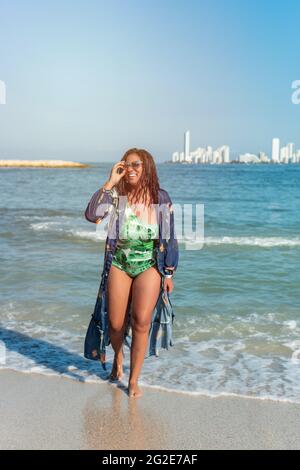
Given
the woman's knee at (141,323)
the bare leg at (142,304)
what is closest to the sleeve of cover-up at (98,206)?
the bare leg at (142,304)

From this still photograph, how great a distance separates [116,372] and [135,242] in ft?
4.08

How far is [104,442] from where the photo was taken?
12.6ft

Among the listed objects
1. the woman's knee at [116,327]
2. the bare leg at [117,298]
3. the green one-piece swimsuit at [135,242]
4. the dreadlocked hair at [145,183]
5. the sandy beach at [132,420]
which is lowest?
the sandy beach at [132,420]

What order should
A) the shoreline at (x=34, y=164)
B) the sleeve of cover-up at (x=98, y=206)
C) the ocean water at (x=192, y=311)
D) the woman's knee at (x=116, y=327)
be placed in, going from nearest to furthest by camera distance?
1. the sleeve of cover-up at (x=98, y=206)
2. the woman's knee at (x=116, y=327)
3. the ocean water at (x=192, y=311)
4. the shoreline at (x=34, y=164)

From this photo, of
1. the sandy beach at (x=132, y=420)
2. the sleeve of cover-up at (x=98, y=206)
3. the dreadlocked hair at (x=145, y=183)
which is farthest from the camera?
the dreadlocked hair at (x=145, y=183)

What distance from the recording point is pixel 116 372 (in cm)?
495

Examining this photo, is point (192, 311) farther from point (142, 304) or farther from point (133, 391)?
point (142, 304)

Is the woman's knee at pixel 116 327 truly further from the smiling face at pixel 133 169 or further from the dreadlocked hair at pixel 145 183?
the smiling face at pixel 133 169

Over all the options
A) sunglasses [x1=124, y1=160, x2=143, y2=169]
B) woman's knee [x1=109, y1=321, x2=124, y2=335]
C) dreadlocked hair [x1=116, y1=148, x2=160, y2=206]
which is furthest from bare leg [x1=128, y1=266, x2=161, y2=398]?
sunglasses [x1=124, y1=160, x2=143, y2=169]

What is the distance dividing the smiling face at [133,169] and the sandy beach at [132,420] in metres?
1.70

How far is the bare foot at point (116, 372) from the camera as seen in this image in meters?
4.92

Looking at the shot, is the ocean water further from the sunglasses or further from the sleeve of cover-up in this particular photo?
the sunglasses

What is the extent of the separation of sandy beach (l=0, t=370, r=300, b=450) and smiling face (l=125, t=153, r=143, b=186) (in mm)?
1704

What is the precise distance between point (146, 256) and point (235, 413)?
1.34 metres
